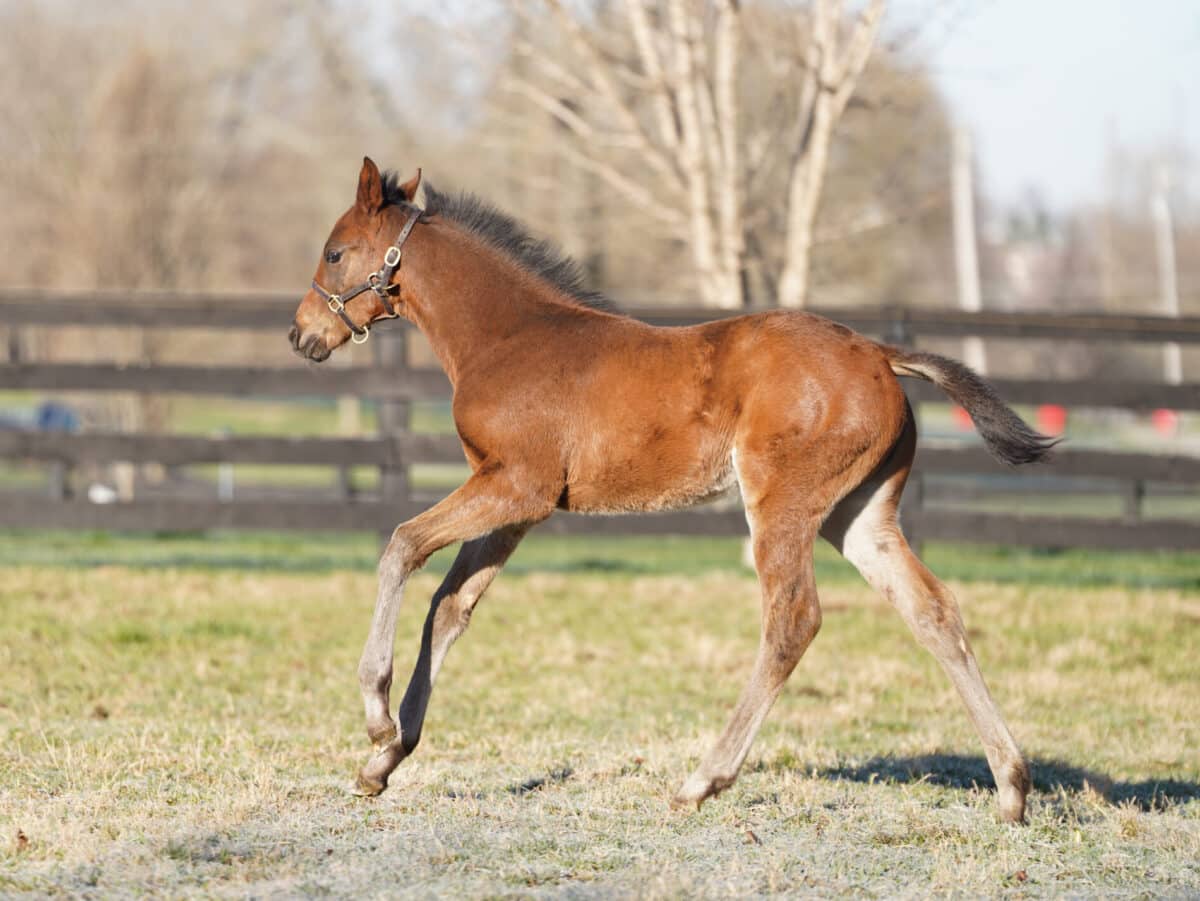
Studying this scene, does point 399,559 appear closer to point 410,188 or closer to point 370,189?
point 370,189

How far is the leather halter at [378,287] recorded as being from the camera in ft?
18.2

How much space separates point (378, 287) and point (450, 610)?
131 centimetres

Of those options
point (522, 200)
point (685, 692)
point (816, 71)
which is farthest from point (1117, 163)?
point (685, 692)

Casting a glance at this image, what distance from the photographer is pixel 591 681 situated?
7898mm

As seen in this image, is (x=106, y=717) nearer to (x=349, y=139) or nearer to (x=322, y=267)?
(x=322, y=267)

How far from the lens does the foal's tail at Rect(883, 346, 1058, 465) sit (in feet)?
17.0

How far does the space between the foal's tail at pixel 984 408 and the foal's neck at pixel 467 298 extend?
1233mm

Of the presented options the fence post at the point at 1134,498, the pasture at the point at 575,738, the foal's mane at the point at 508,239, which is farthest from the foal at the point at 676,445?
the fence post at the point at 1134,498

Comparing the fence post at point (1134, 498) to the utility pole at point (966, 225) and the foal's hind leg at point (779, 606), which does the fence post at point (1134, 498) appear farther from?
the utility pole at point (966, 225)

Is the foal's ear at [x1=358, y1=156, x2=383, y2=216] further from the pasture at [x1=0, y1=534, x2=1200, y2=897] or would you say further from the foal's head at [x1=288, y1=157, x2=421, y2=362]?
the pasture at [x1=0, y1=534, x2=1200, y2=897]

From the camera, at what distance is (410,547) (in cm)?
500

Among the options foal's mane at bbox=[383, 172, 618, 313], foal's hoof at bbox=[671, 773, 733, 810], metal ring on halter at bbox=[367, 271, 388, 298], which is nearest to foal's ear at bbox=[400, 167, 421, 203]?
foal's mane at bbox=[383, 172, 618, 313]

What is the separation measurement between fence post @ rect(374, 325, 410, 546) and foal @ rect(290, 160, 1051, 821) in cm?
540

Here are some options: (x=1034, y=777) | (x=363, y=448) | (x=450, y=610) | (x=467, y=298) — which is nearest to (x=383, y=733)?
(x=450, y=610)
